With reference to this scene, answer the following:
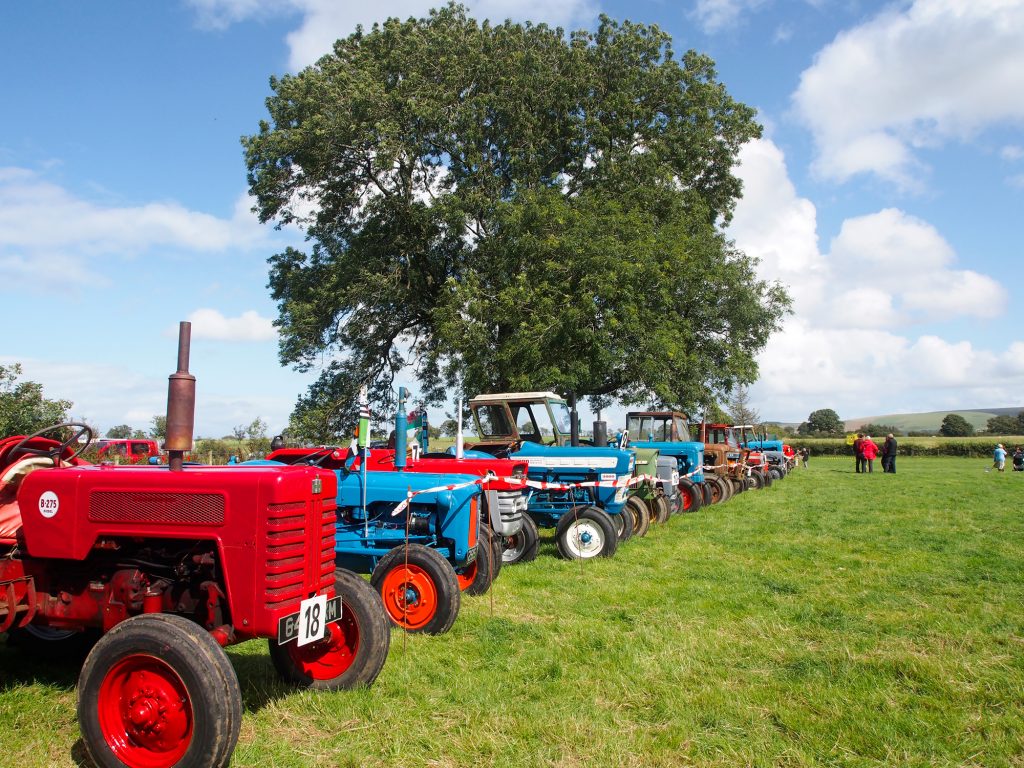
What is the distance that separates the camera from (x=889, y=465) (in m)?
27.8

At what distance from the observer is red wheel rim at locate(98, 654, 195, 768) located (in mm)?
3230

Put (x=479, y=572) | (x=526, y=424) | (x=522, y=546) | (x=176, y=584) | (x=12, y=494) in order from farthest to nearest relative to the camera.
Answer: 1. (x=526, y=424)
2. (x=522, y=546)
3. (x=479, y=572)
4. (x=12, y=494)
5. (x=176, y=584)

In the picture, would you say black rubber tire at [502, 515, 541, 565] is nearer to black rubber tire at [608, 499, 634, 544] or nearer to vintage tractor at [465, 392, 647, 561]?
vintage tractor at [465, 392, 647, 561]

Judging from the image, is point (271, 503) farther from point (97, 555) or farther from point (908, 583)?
point (908, 583)

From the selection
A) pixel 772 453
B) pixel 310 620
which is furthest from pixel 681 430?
pixel 310 620

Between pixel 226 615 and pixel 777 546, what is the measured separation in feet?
25.8

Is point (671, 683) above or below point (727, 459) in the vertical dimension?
below

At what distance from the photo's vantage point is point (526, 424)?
10.6m

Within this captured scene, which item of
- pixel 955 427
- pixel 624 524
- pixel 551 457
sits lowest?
pixel 624 524

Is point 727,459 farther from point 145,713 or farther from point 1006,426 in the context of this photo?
point 1006,426

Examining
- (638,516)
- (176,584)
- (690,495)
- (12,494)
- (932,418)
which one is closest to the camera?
(176,584)

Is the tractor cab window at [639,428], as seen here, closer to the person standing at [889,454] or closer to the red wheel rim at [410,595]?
the red wheel rim at [410,595]

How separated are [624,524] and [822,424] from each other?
74505 millimetres

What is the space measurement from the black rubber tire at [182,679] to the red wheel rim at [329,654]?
104cm
